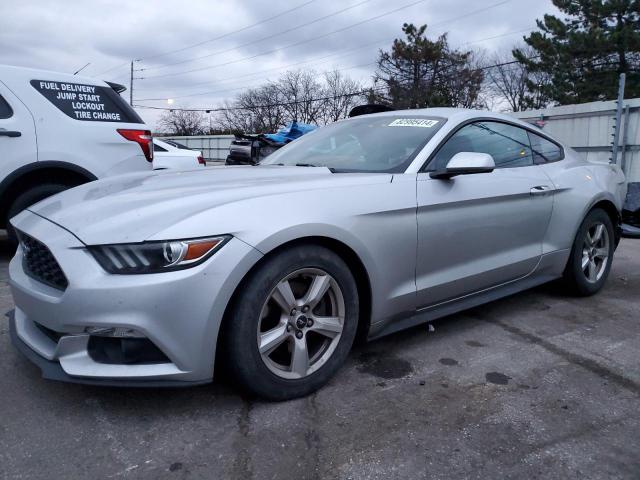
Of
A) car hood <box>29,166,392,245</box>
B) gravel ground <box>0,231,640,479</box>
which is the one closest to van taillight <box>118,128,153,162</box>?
car hood <box>29,166,392,245</box>

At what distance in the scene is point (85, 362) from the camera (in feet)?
6.68

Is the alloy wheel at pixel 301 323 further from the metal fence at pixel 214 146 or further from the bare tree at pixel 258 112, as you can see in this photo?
the bare tree at pixel 258 112

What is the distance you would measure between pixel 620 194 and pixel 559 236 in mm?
1075

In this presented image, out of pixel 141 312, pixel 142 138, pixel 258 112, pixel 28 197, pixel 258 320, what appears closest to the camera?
pixel 141 312

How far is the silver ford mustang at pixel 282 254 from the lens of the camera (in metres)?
2.02

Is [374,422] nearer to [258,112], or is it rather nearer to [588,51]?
[588,51]

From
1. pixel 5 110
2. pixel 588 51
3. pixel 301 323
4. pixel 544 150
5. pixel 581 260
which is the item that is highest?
pixel 588 51

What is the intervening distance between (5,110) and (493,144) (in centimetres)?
407

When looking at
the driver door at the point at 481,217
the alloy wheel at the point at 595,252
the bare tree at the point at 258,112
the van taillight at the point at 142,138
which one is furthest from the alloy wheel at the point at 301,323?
the bare tree at the point at 258,112

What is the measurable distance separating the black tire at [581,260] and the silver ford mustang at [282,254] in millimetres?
401

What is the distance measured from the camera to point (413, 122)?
3311mm

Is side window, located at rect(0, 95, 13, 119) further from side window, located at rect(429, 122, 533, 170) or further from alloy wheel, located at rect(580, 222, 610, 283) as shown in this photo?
alloy wheel, located at rect(580, 222, 610, 283)

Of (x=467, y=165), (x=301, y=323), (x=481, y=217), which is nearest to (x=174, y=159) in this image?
(x=481, y=217)

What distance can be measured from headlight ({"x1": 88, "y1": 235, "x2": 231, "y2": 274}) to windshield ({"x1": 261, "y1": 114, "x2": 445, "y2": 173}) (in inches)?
49.8
